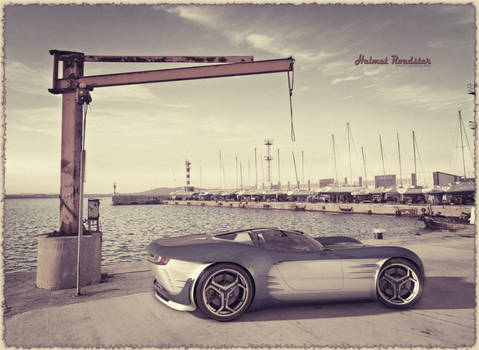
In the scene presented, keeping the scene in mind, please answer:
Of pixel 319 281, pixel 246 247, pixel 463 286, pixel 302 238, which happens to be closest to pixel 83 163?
pixel 246 247

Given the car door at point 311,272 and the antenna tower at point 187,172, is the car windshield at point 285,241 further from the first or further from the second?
the antenna tower at point 187,172

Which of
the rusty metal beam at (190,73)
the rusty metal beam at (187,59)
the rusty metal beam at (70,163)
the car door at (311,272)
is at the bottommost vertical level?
the car door at (311,272)

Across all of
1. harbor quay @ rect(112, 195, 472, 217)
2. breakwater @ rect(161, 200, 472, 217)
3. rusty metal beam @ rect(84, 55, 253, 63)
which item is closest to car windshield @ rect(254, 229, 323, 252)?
rusty metal beam @ rect(84, 55, 253, 63)

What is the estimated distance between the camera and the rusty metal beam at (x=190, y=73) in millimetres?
7020

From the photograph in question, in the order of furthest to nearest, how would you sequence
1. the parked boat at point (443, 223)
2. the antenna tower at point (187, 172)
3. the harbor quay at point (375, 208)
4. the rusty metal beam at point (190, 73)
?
the antenna tower at point (187, 172), the harbor quay at point (375, 208), the parked boat at point (443, 223), the rusty metal beam at point (190, 73)

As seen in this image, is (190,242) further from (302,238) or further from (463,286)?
(463,286)

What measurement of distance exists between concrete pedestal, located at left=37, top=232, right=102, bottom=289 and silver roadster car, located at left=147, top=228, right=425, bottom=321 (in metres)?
2.32

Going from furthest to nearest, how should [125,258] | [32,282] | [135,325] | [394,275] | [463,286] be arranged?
[125,258]
[32,282]
[463,286]
[394,275]
[135,325]

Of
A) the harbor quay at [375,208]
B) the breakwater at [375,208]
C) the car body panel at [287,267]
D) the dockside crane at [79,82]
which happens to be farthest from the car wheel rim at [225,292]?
the breakwater at [375,208]

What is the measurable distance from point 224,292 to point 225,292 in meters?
0.01

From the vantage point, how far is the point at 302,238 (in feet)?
14.7

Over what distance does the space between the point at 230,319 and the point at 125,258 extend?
14.8m

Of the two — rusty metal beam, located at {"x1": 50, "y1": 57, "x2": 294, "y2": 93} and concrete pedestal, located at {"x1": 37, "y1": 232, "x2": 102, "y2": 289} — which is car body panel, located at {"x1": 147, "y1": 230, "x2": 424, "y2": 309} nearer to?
concrete pedestal, located at {"x1": 37, "y1": 232, "x2": 102, "y2": 289}

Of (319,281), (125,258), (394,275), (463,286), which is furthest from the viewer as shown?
(125,258)
